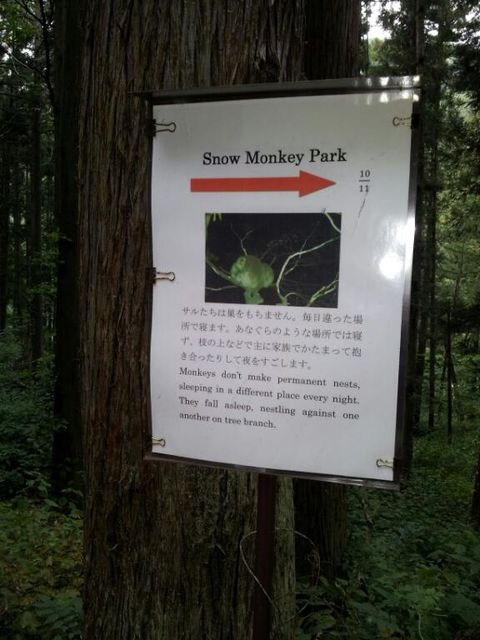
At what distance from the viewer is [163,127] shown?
1692mm

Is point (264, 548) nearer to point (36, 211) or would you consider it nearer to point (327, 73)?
point (327, 73)

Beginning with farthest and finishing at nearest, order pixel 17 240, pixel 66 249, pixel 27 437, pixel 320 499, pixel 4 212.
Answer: pixel 17 240, pixel 4 212, pixel 27 437, pixel 66 249, pixel 320 499

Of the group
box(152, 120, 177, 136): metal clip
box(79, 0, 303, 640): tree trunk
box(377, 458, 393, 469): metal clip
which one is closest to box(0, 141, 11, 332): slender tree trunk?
box(79, 0, 303, 640): tree trunk

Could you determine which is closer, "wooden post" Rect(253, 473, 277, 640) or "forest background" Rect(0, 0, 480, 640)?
"wooden post" Rect(253, 473, 277, 640)

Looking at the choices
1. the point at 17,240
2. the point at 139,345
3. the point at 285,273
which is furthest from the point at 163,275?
the point at 17,240

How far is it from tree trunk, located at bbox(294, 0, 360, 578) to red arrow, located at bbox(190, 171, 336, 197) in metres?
2.92

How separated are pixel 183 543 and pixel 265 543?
349 millimetres

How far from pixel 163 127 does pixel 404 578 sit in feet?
12.3

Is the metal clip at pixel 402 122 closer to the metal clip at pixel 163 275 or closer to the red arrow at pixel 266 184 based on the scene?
the red arrow at pixel 266 184

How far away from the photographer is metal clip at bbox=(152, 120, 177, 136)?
1682 mm

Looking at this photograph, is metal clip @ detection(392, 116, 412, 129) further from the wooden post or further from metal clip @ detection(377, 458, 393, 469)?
the wooden post

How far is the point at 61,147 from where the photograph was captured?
661 cm

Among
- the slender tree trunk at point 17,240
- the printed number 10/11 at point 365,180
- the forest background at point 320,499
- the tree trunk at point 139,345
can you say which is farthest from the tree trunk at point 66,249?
the slender tree trunk at point 17,240

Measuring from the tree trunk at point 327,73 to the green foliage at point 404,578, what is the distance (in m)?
0.29
